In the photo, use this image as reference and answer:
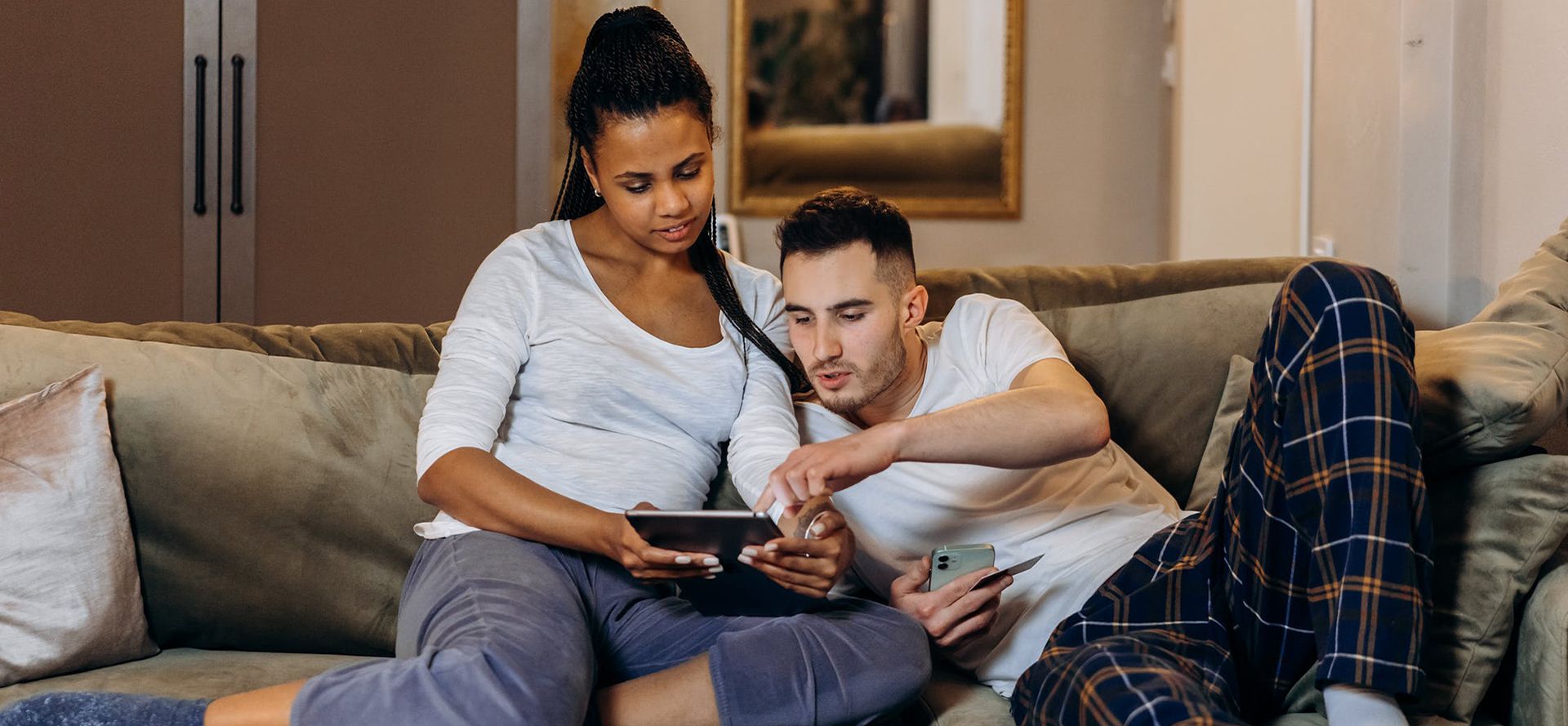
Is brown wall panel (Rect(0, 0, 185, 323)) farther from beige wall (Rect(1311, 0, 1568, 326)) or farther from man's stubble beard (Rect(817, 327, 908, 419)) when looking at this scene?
beige wall (Rect(1311, 0, 1568, 326))

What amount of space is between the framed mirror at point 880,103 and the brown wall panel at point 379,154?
827 millimetres

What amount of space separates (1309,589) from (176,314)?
293 centimetres

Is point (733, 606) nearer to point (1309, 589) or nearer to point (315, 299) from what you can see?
point (1309, 589)

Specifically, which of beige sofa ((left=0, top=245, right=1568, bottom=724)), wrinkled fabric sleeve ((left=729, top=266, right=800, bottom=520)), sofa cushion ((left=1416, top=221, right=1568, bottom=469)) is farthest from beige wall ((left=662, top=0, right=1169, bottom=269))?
sofa cushion ((left=1416, top=221, right=1568, bottom=469))

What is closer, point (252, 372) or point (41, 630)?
point (41, 630)

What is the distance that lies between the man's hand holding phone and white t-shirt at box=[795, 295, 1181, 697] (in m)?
0.07

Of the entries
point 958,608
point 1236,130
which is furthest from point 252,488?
point 1236,130

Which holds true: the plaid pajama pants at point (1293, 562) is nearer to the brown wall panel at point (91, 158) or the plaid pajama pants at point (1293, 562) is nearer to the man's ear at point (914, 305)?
the man's ear at point (914, 305)

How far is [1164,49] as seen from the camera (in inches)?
160

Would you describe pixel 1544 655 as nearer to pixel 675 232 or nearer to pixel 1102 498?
pixel 1102 498

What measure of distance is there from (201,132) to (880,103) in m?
2.10

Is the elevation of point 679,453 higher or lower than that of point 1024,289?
lower

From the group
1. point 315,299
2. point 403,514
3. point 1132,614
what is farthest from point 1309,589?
point 315,299

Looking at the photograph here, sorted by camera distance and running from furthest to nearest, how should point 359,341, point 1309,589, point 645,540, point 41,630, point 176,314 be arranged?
point 176,314
point 359,341
point 41,630
point 645,540
point 1309,589
